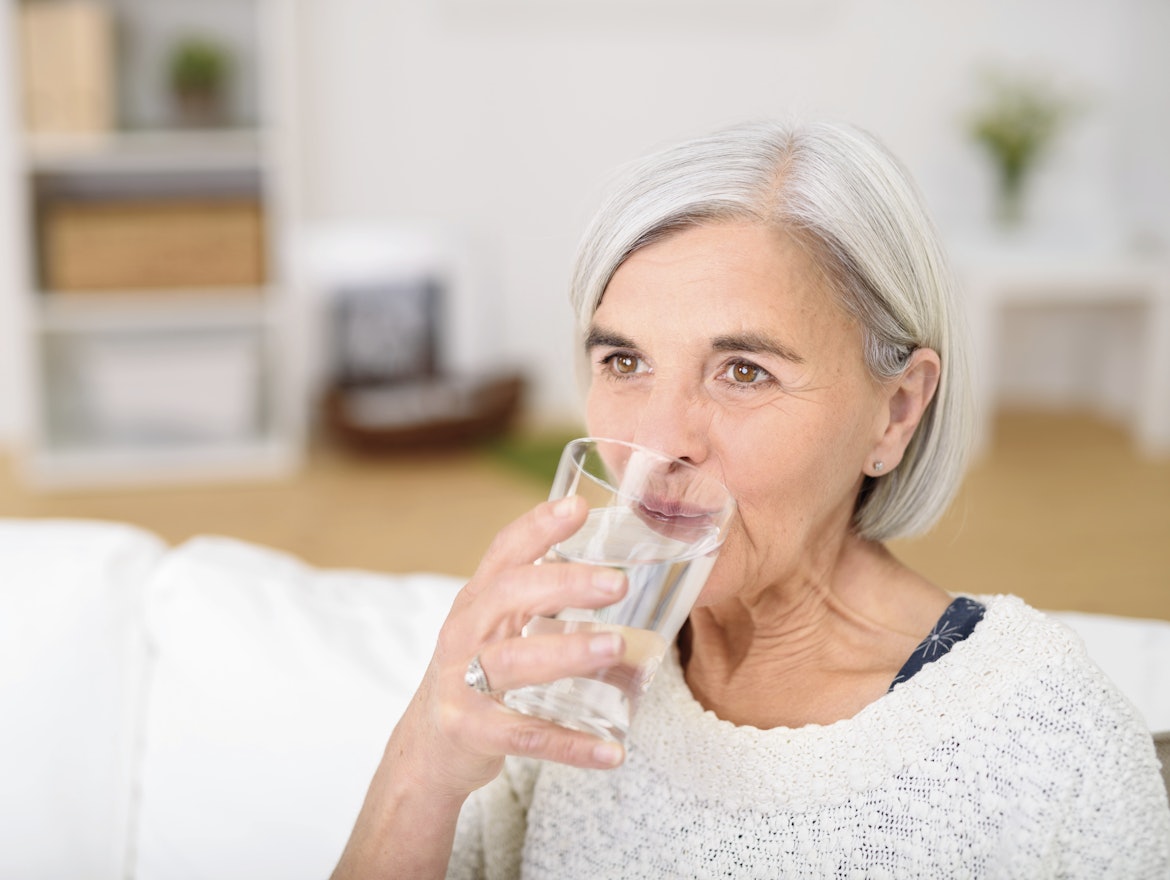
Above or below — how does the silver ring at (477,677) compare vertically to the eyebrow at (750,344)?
below

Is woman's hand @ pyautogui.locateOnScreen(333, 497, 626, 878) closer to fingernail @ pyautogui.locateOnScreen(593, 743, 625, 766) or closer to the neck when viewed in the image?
fingernail @ pyautogui.locateOnScreen(593, 743, 625, 766)

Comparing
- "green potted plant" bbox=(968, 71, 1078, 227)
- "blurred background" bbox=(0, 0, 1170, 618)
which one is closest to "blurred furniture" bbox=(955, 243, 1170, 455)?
"blurred background" bbox=(0, 0, 1170, 618)

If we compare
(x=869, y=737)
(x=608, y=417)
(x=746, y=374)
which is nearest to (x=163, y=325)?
(x=608, y=417)

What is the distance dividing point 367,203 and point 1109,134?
3.05 m

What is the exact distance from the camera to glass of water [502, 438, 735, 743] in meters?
0.88

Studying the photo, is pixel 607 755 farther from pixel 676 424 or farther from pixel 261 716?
pixel 261 716

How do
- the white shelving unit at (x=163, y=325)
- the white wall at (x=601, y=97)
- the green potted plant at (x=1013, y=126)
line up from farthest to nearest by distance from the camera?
the green potted plant at (x=1013, y=126) < the white wall at (x=601, y=97) < the white shelving unit at (x=163, y=325)

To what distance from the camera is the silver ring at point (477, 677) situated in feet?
2.90

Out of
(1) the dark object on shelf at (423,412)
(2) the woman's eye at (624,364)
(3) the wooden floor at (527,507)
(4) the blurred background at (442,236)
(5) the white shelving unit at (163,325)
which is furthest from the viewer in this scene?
(1) the dark object on shelf at (423,412)

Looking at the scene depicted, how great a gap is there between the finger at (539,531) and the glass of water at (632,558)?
15 millimetres

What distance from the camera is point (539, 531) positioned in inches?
35.0

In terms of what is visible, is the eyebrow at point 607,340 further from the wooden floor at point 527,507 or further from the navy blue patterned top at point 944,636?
the wooden floor at point 527,507

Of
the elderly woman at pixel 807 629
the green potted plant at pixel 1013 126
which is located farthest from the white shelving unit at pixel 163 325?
the elderly woman at pixel 807 629

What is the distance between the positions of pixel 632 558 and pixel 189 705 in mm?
700
